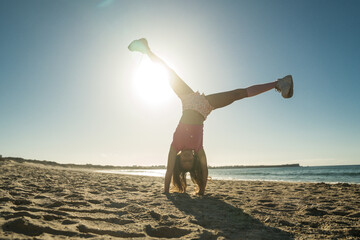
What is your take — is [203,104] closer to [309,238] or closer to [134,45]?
[134,45]

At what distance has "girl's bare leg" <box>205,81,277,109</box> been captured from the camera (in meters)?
5.12

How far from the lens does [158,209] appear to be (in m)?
3.21

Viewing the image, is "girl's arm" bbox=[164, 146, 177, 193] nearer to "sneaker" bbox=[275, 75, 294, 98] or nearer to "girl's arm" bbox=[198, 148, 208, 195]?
"girl's arm" bbox=[198, 148, 208, 195]

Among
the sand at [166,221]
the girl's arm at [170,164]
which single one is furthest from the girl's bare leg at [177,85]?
the sand at [166,221]

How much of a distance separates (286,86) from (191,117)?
7.47 feet

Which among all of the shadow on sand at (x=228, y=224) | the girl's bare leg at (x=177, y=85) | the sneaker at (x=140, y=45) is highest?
the sneaker at (x=140, y=45)

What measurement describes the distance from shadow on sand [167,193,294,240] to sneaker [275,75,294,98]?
9.71 ft

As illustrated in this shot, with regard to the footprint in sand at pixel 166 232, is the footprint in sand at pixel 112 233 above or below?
above

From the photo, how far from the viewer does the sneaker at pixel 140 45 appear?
593cm

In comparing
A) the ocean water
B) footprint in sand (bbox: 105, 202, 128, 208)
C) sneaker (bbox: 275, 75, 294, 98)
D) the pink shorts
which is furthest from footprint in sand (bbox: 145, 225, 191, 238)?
the ocean water

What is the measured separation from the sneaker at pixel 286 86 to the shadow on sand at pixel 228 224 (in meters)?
2.96

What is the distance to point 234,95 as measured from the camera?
5.15 meters

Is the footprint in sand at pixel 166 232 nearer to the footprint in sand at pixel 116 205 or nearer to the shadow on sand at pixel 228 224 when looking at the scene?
the shadow on sand at pixel 228 224

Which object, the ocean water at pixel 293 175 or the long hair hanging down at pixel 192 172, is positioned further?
the ocean water at pixel 293 175
